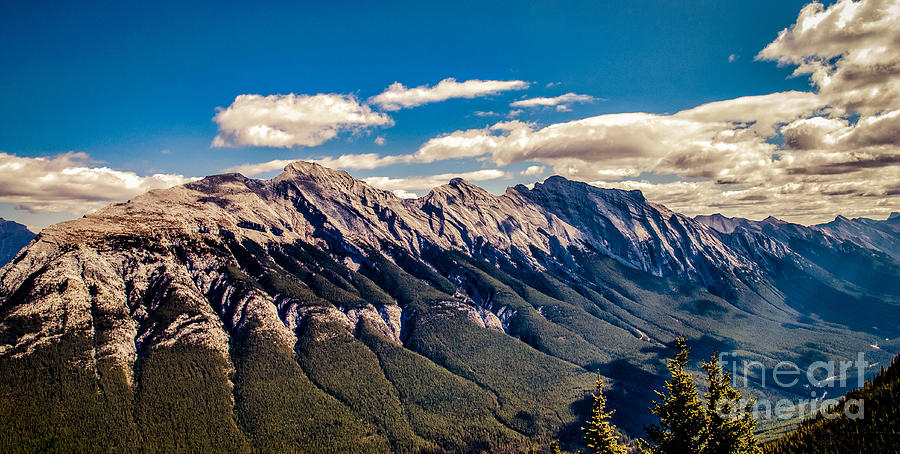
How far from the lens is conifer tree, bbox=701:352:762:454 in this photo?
37.3 metres

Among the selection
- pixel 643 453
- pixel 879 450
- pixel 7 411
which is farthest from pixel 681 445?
pixel 7 411

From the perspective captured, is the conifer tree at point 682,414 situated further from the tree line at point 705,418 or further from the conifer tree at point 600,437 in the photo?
the conifer tree at point 600,437

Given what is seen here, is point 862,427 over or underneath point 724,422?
underneath

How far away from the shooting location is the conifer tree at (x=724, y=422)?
3728 cm

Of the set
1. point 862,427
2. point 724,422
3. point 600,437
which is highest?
point 724,422

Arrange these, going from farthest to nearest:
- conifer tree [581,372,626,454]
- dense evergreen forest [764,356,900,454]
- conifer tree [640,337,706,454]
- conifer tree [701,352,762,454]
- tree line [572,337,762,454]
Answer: dense evergreen forest [764,356,900,454] < conifer tree [581,372,626,454] < conifer tree [640,337,706,454] < tree line [572,337,762,454] < conifer tree [701,352,762,454]

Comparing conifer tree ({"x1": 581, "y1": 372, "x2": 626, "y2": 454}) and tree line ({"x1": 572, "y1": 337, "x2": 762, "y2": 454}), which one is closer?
tree line ({"x1": 572, "y1": 337, "x2": 762, "y2": 454})

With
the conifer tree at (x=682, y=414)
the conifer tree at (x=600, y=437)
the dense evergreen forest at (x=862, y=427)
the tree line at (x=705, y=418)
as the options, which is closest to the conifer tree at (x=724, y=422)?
the tree line at (x=705, y=418)

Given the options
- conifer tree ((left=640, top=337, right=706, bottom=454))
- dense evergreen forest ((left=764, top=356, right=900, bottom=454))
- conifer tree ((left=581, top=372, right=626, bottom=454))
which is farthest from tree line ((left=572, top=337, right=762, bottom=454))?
dense evergreen forest ((left=764, top=356, right=900, bottom=454))

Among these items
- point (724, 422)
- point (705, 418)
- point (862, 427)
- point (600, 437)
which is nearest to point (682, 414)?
point (705, 418)

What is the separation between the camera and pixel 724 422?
37844mm

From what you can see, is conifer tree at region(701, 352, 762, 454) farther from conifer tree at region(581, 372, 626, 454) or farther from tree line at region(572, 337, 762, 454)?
conifer tree at region(581, 372, 626, 454)

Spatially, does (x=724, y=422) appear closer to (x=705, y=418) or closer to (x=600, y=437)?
(x=705, y=418)

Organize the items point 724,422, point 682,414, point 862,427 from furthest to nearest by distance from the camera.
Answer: point 862,427 → point 682,414 → point 724,422
